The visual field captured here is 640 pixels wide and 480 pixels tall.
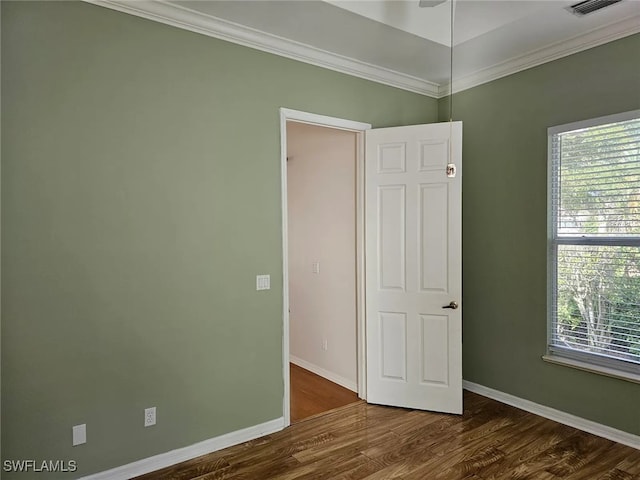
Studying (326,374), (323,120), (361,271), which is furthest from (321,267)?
(323,120)

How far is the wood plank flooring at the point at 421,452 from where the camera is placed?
8.23 feet

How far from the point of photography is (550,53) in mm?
3148

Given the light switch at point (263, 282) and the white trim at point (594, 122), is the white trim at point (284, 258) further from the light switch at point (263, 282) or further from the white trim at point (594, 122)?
the white trim at point (594, 122)

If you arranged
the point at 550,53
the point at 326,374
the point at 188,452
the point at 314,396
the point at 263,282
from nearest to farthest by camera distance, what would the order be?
the point at 188,452 < the point at 263,282 < the point at 550,53 < the point at 314,396 < the point at 326,374

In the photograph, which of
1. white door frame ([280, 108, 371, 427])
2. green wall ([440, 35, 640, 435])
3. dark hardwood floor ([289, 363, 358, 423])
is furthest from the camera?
dark hardwood floor ([289, 363, 358, 423])

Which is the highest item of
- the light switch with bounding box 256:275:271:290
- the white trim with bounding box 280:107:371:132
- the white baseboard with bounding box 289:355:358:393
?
the white trim with bounding box 280:107:371:132

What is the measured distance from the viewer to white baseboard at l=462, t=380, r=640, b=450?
111 inches

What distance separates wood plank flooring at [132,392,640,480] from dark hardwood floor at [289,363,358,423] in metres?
0.18

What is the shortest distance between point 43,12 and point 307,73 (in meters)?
1.70

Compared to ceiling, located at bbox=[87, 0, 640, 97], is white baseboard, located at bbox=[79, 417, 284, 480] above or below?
below

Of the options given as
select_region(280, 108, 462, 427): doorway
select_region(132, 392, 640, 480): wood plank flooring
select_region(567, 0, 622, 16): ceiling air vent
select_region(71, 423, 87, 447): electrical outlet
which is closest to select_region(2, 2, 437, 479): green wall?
select_region(71, 423, 87, 447): electrical outlet

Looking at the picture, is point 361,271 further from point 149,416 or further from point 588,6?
point 588,6

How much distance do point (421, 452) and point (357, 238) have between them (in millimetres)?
1734

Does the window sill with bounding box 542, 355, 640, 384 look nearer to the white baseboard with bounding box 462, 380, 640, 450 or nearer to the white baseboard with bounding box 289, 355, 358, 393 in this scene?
the white baseboard with bounding box 462, 380, 640, 450
